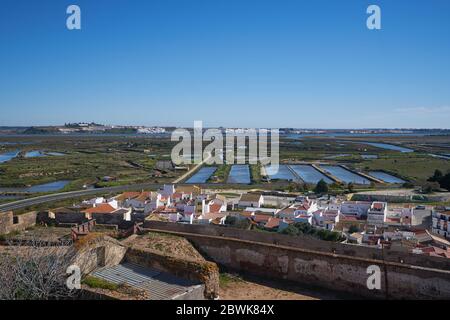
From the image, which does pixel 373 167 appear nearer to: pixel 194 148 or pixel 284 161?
pixel 284 161

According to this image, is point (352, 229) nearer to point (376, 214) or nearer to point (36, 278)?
point (376, 214)

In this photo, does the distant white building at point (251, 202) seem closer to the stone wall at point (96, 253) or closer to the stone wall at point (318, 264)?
the stone wall at point (318, 264)

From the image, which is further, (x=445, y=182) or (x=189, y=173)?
(x=189, y=173)

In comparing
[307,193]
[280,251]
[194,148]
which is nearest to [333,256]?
[280,251]

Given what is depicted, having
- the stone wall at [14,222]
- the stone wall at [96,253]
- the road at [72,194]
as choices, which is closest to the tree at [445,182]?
the road at [72,194]

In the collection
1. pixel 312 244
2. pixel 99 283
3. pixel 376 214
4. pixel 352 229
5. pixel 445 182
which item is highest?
pixel 99 283

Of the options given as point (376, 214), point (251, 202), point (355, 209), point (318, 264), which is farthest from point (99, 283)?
point (251, 202)
